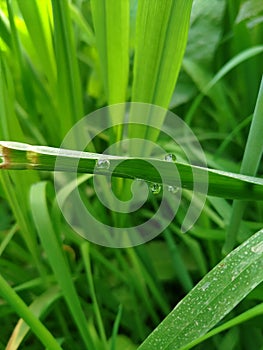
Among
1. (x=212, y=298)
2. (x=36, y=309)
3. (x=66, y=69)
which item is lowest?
(x=36, y=309)

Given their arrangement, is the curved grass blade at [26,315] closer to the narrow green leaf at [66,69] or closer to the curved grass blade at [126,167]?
the curved grass blade at [126,167]

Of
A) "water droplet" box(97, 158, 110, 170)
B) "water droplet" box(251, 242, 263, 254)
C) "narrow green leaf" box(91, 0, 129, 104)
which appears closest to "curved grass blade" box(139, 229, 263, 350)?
"water droplet" box(251, 242, 263, 254)

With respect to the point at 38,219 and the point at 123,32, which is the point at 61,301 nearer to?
the point at 38,219


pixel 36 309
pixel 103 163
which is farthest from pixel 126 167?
pixel 36 309

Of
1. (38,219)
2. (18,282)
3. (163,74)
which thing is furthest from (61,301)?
(163,74)

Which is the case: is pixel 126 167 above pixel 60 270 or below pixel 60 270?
above

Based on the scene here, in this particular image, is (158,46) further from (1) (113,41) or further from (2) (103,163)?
(2) (103,163)
